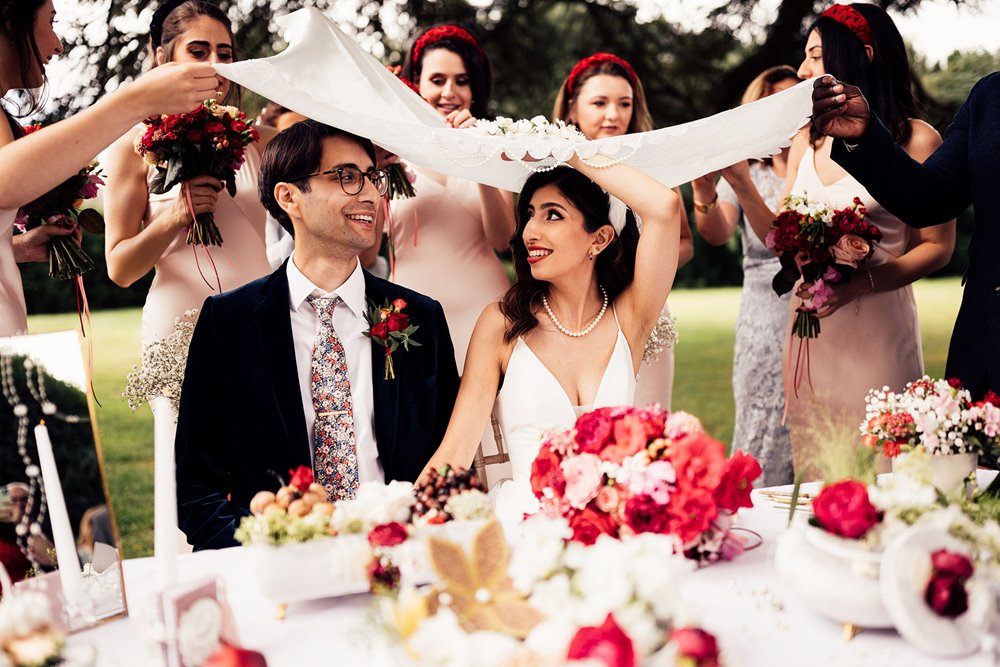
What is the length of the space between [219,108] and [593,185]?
1.61 metres

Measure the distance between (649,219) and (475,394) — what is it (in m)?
0.84

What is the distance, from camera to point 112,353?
46.4ft

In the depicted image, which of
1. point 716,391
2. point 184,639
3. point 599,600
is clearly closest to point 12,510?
point 184,639

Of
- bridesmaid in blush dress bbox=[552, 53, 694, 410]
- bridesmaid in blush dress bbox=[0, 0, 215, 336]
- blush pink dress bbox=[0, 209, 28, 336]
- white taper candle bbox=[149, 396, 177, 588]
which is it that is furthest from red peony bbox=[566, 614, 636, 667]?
bridesmaid in blush dress bbox=[552, 53, 694, 410]

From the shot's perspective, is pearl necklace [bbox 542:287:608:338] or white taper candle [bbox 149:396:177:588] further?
pearl necklace [bbox 542:287:608:338]

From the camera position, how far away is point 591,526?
6.71 feet

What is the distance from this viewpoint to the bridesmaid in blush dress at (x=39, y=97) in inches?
100

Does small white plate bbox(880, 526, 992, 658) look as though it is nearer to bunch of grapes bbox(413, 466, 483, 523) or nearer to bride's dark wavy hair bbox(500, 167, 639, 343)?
bunch of grapes bbox(413, 466, 483, 523)

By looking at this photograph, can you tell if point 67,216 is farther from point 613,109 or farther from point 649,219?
point 613,109

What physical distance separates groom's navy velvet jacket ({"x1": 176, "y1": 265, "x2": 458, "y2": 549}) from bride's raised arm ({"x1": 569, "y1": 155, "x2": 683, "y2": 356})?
0.88m

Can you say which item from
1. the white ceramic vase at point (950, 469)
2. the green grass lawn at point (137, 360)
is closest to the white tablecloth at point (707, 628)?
the white ceramic vase at point (950, 469)

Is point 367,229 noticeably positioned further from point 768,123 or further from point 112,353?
point 112,353

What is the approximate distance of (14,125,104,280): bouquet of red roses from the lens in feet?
11.3

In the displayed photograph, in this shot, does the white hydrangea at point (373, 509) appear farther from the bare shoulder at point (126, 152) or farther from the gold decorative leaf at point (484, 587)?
the bare shoulder at point (126, 152)
